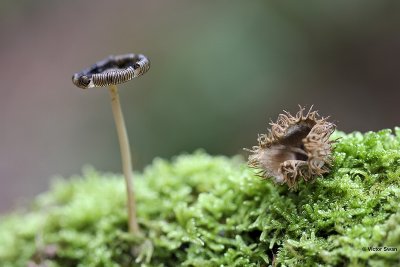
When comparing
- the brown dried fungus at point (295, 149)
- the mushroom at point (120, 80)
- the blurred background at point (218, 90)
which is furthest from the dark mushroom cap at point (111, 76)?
the blurred background at point (218, 90)

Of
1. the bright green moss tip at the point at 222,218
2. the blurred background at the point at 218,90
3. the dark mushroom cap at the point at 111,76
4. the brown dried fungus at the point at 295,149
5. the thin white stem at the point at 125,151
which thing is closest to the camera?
the bright green moss tip at the point at 222,218

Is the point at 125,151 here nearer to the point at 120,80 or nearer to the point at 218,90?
the point at 120,80

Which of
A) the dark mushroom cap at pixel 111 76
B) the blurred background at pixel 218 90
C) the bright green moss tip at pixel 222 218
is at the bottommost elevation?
the bright green moss tip at pixel 222 218

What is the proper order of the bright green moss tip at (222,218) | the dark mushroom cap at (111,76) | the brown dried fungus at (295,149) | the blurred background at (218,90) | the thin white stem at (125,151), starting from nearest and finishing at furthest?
the bright green moss tip at (222,218)
the brown dried fungus at (295,149)
the dark mushroom cap at (111,76)
the thin white stem at (125,151)
the blurred background at (218,90)

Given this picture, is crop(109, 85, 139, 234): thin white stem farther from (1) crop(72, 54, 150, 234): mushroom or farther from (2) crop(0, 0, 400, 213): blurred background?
(2) crop(0, 0, 400, 213): blurred background

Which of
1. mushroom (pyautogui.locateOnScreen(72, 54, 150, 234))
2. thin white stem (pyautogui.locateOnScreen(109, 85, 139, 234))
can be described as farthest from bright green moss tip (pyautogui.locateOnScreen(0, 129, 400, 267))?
mushroom (pyautogui.locateOnScreen(72, 54, 150, 234))

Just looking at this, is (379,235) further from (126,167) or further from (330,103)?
(330,103)

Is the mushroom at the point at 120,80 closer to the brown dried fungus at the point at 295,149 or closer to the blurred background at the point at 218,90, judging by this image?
the brown dried fungus at the point at 295,149
